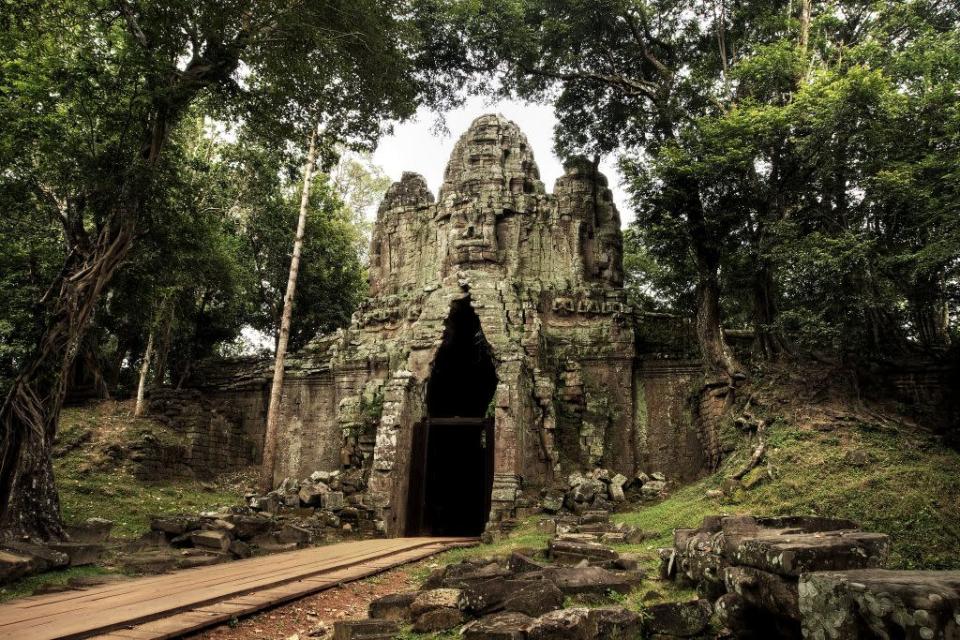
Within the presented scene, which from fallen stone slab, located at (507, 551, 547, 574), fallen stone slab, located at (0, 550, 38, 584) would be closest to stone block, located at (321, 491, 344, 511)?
fallen stone slab, located at (0, 550, 38, 584)

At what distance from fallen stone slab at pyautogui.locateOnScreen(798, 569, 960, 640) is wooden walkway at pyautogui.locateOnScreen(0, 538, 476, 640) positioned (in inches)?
150

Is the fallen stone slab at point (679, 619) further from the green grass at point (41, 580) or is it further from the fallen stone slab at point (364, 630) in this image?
the green grass at point (41, 580)

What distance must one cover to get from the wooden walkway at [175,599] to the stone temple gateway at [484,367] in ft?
17.1

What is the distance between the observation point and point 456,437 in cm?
1748

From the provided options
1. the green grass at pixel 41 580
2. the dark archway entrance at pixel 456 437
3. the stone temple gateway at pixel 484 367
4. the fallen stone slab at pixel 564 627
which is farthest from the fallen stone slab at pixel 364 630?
the dark archway entrance at pixel 456 437

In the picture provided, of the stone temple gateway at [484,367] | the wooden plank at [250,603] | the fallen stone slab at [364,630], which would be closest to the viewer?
the wooden plank at [250,603]

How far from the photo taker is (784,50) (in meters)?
11.8

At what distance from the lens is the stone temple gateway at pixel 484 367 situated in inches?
523

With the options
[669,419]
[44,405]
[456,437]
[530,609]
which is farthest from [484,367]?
[530,609]

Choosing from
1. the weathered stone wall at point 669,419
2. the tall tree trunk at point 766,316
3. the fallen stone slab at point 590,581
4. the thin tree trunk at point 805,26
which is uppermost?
the thin tree trunk at point 805,26

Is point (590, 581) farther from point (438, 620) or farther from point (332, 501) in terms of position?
point (332, 501)

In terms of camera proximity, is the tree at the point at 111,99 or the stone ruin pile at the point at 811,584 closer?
the stone ruin pile at the point at 811,584

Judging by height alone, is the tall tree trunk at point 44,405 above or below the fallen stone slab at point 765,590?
above

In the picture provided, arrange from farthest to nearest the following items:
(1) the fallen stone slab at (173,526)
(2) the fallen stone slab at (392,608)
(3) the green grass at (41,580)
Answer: (1) the fallen stone slab at (173,526) → (3) the green grass at (41,580) → (2) the fallen stone slab at (392,608)
